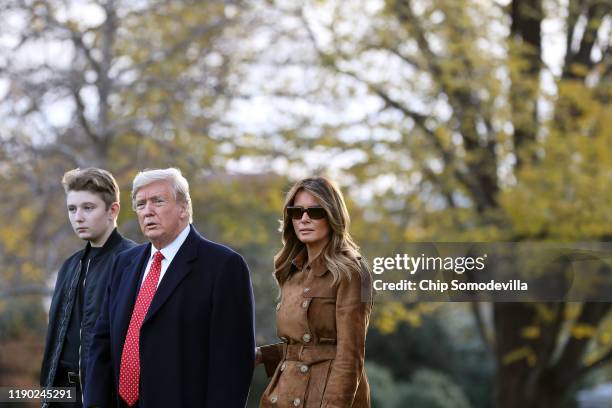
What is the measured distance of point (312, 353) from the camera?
4.38m

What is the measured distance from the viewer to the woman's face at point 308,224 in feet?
14.7

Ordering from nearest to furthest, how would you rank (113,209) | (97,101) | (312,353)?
(312,353) < (113,209) < (97,101)

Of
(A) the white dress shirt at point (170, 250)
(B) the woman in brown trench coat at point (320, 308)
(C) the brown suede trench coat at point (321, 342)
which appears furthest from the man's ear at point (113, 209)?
(C) the brown suede trench coat at point (321, 342)

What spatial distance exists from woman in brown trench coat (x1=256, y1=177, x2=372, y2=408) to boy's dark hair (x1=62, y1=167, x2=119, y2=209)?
37.2 inches

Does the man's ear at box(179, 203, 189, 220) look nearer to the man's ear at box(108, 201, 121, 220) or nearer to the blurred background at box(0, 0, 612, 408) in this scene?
the man's ear at box(108, 201, 121, 220)

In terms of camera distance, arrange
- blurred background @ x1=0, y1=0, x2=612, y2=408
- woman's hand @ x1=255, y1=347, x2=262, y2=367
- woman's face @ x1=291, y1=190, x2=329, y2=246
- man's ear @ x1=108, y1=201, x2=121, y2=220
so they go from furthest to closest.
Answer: blurred background @ x1=0, y1=0, x2=612, y2=408, man's ear @ x1=108, y1=201, x2=121, y2=220, woman's hand @ x1=255, y1=347, x2=262, y2=367, woman's face @ x1=291, y1=190, x2=329, y2=246

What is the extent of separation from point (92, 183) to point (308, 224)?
114 centimetres

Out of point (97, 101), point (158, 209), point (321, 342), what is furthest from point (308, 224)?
point (97, 101)

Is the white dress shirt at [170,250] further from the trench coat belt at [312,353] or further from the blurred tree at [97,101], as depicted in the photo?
the blurred tree at [97,101]

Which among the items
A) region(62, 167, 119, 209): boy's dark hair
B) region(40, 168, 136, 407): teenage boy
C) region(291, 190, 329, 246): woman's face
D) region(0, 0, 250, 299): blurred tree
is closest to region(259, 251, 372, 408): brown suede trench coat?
region(291, 190, 329, 246): woman's face

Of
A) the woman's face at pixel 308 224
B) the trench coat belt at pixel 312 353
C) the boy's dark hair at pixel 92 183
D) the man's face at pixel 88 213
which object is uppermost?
the boy's dark hair at pixel 92 183

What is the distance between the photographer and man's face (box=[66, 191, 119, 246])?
4980 mm

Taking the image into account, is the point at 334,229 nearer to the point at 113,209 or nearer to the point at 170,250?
the point at 170,250

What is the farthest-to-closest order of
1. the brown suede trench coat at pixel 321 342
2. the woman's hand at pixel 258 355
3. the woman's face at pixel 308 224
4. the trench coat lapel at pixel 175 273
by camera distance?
1. the woman's hand at pixel 258 355
2. the woman's face at pixel 308 224
3. the trench coat lapel at pixel 175 273
4. the brown suede trench coat at pixel 321 342
